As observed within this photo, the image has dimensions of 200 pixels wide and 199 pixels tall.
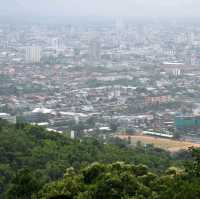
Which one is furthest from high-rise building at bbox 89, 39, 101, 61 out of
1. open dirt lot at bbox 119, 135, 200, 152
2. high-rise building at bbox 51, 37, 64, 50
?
open dirt lot at bbox 119, 135, 200, 152

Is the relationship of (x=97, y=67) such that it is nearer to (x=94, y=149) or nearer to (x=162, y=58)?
(x=162, y=58)

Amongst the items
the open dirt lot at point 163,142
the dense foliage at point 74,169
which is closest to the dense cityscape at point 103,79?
the open dirt lot at point 163,142

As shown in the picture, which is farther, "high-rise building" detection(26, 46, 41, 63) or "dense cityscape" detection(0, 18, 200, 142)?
"high-rise building" detection(26, 46, 41, 63)

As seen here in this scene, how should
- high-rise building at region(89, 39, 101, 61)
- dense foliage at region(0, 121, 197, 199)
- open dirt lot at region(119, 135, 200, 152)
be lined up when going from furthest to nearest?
high-rise building at region(89, 39, 101, 61), open dirt lot at region(119, 135, 200, 152), dense foliage at region(0, 121, 197, 199)

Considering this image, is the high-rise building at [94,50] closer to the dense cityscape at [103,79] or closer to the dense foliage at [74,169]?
the dense cityscape at [103,79]

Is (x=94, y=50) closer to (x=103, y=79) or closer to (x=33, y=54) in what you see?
(x=33, y=54)

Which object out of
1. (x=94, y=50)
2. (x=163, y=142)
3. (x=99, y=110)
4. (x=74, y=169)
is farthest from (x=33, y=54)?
(x=74, y=169)

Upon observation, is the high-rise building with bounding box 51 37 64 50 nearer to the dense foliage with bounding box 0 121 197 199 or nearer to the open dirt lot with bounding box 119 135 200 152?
the open dirt lot with bounding box 119 135 200 152
